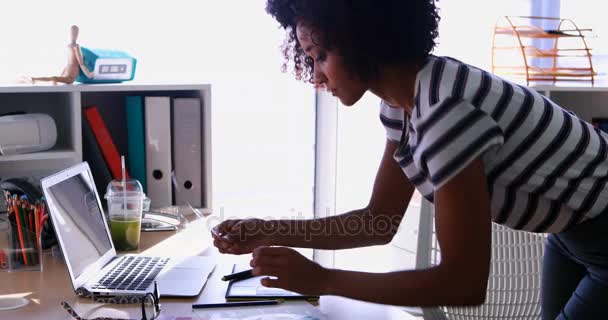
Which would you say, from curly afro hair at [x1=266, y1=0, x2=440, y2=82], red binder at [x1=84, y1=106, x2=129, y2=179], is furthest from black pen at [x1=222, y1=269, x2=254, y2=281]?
A: red binder at [x1=84, y1=106, x2=129, y2=179]

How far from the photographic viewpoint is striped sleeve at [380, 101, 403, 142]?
4.33ft

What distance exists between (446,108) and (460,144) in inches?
2.2

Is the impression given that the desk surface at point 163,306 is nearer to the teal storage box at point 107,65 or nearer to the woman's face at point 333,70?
the woman's face at point 333,70

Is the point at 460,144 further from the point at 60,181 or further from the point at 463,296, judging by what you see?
the point at 60,181

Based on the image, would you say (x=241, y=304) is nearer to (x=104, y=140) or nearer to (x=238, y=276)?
(x=238, y=276)

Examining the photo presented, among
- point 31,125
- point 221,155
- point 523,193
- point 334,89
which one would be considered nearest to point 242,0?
point 221,155

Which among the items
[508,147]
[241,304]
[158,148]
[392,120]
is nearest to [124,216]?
[158,148]

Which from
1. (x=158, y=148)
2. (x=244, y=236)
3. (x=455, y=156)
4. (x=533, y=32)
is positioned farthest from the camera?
(x=533, y=32)

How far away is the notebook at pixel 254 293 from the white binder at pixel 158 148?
742 mm

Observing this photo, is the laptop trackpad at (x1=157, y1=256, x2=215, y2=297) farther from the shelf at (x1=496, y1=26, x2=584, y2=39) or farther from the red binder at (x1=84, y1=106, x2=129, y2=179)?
the shelf at (x1=496, y1=26, x2=584, y2=39)

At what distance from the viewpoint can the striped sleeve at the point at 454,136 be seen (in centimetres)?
98

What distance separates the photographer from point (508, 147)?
1060mm

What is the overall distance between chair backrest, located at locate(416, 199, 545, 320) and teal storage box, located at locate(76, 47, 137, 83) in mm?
1075

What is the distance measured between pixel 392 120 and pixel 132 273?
2.04 feet
